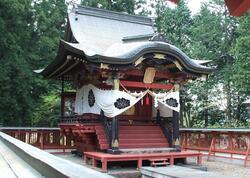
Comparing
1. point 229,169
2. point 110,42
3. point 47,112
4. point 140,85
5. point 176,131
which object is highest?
point 110,42

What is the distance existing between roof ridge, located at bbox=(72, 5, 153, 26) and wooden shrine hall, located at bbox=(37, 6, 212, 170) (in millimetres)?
1872

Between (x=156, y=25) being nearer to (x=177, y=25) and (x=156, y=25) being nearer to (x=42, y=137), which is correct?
(x=177, y=25)

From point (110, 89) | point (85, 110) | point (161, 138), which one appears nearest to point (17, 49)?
point (85, 110)

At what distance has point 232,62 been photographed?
96.5ft

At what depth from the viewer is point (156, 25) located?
90.0 feet

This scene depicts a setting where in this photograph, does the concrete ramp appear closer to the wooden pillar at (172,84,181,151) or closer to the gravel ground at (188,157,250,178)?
the gravel ground at (188,157,250,178)

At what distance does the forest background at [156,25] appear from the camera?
21438 millimetres

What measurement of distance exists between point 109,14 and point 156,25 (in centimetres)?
840

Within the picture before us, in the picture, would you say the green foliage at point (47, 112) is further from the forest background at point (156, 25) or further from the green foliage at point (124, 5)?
the green foliage at point (124, 5)

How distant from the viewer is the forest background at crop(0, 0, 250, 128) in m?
21.4

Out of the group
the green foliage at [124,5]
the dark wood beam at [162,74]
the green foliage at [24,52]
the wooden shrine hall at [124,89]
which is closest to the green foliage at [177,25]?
the green foliage at [124,5]

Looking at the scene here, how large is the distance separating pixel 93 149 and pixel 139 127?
1.93 metres

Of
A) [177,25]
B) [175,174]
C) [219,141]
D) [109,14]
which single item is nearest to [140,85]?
[219,141]

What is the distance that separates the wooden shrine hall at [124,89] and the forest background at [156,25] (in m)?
5.14
